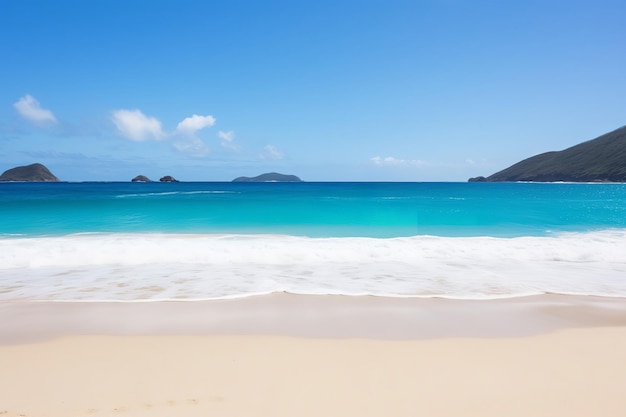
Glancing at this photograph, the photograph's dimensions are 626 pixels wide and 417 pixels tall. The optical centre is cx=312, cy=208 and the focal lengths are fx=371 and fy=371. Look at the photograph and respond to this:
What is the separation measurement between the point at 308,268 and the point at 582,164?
501ft

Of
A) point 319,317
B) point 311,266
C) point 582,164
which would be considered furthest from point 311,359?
point 582,164

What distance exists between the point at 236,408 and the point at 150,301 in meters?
3.59

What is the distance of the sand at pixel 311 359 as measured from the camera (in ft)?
10.1

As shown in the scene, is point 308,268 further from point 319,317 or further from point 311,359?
point 311,359

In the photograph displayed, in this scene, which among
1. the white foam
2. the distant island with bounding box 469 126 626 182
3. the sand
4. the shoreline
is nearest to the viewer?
the sand

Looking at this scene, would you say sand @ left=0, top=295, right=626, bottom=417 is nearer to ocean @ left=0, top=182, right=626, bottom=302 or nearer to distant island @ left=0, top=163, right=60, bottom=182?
ocean @ left=0, top=182, right=626, bottom=302

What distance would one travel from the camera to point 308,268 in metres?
8.84

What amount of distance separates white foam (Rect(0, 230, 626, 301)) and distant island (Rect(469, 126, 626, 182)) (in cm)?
11770

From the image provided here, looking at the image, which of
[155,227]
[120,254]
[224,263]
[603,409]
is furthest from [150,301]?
[155,227]

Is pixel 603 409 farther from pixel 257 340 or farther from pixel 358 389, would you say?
pixel 257 340

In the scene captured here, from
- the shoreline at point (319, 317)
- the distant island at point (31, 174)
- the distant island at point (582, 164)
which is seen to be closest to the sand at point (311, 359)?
the shoreline at point (319, 317)

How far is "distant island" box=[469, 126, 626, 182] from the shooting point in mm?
110500

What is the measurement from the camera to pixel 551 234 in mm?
15406

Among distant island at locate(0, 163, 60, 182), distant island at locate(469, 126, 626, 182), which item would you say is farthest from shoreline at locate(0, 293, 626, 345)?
distant island at locate(0, 163, 60, 182)
